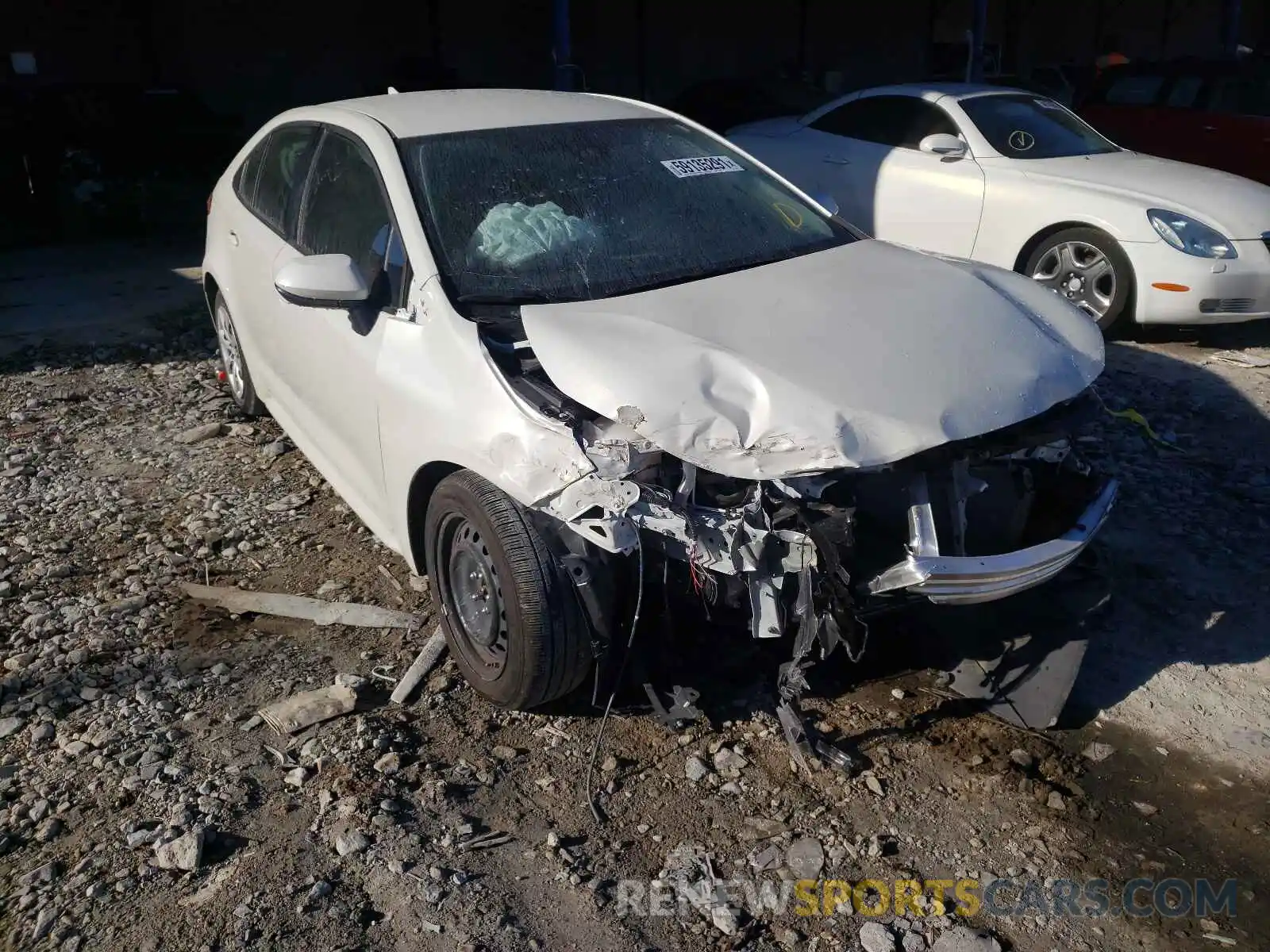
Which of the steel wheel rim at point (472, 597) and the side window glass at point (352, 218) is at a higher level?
the side window glass at point (352, 218)

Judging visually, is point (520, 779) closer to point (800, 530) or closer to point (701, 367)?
point (800, 530)

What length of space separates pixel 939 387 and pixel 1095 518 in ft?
2.34

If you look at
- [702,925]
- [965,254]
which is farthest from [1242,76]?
[702,925]

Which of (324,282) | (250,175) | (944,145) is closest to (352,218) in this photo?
(324,282)

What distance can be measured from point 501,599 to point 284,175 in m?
2.49

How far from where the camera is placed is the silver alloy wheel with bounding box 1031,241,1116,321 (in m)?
6.80

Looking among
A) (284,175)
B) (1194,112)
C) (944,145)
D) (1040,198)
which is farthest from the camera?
(1194,112)

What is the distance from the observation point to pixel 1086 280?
6875 mm

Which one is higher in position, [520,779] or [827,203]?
[827,203]

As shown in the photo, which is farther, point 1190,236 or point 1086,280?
point 1086,280

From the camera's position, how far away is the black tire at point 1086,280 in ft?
22.0

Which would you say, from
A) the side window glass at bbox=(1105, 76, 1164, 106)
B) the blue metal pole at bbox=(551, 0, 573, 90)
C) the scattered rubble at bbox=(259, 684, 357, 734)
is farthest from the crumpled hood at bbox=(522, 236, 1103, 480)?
the blue metal pole at bbox=(551, 0, 573, 90)

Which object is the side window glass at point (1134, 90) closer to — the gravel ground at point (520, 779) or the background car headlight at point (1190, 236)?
the background car headlight at point (1190, 236)

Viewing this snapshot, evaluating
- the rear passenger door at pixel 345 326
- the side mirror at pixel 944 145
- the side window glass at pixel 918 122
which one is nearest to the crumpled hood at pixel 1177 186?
the side mirror at pixel 944 145
